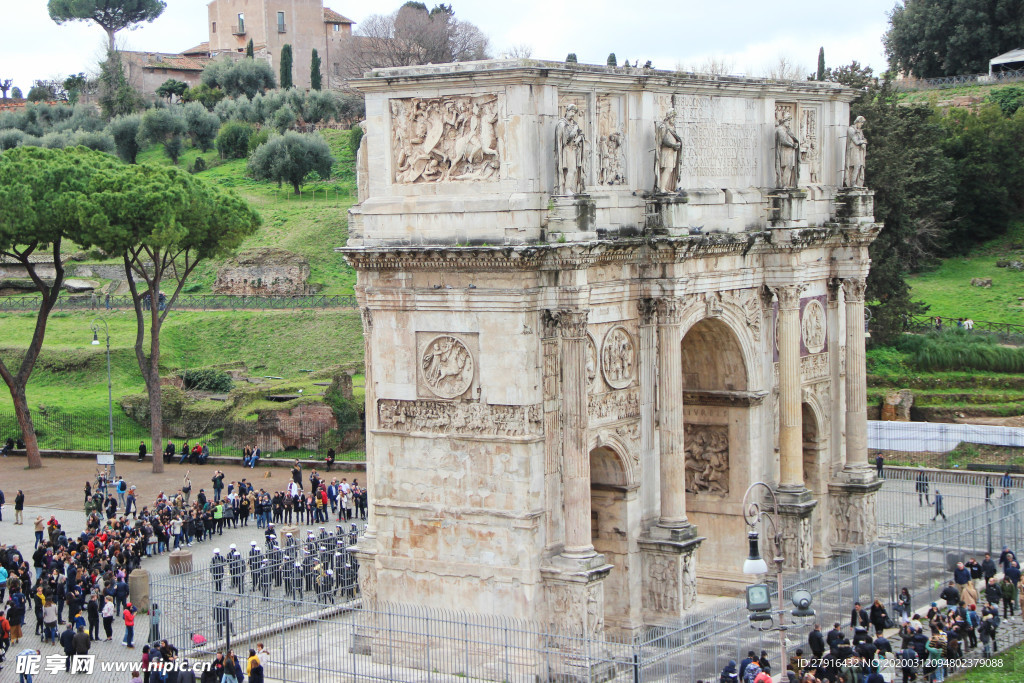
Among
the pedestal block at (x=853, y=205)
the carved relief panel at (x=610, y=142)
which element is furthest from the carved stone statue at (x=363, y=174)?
the pedestal block at (x=853, y=205)

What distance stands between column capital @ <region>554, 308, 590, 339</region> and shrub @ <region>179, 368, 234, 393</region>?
31.7 m

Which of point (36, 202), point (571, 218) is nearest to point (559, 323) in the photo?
point (571, 218)

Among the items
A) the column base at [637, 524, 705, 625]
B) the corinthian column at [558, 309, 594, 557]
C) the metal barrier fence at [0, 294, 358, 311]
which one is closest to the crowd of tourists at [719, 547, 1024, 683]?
the column base at [637, 524, 705, 625]

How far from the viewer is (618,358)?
26562 millimetres

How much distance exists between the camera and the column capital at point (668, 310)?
26.9 metres

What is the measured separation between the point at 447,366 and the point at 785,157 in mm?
9901

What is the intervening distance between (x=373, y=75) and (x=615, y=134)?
4.61 metres

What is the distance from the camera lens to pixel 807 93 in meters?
32.2

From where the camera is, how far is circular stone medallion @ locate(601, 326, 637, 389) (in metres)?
26.2

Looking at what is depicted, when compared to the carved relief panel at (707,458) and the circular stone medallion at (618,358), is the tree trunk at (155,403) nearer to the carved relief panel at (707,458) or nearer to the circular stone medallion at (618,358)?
the carved relief panel at (707,458)

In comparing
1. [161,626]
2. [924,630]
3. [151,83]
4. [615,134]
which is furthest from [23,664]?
[151,83]

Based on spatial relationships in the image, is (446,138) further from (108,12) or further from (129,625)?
(108,12)

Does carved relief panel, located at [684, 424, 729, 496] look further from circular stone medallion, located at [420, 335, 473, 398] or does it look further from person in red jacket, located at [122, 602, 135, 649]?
person in red jacket, located at [122, 602, 135, 649]

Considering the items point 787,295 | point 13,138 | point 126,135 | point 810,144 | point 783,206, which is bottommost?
point 787,295
